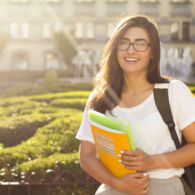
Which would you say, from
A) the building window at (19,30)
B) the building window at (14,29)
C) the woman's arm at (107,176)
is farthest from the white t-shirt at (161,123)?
the building window at (14,29)

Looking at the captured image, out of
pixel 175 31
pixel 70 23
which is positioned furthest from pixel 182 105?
pixel 175 31

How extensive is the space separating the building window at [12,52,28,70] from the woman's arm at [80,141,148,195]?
3319 cm

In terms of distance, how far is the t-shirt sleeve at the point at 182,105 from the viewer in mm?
1905

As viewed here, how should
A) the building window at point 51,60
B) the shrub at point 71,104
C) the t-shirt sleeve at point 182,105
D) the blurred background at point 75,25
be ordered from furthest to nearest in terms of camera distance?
1. the building window at point 51,60
2. the blurred background at point 75,25
3. the shrub at point 71,104
4. the t-shirt sleeve at point 182,105

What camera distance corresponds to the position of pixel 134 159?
1.83m

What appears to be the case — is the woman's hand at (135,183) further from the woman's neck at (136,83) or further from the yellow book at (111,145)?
the woman's neck at (136,83)

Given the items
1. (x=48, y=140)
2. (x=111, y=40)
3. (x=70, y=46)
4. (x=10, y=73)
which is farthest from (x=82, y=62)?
(x=111, y=40)

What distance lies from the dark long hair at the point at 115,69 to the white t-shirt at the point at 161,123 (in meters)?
0.20

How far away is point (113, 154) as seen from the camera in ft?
6.32

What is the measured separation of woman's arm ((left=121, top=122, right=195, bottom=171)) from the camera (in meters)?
1.84

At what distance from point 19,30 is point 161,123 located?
34.4m

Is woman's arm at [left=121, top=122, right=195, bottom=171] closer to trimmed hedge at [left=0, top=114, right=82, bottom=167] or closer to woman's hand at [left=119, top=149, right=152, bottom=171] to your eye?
woman's hand at [left=119, top=149, right=152, bottom=171]

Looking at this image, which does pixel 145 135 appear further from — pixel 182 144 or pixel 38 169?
pixel 38 169

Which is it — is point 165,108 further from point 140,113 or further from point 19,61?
point 19,61
